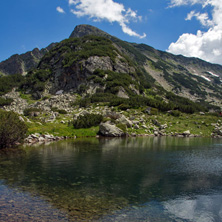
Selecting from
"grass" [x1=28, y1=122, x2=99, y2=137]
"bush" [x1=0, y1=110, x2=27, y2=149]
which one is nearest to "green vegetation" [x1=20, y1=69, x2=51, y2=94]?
"grass" [x1=28, y1=122, x2=99, y2=137]

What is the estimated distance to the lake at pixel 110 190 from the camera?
34.4 feet

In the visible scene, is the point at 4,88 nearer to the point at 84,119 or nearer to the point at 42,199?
the point at 84,119

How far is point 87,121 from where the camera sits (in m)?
53.8

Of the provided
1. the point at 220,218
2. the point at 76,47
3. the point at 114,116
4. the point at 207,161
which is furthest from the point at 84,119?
the point at 76,47

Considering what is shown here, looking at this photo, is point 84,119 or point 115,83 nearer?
point 84,119

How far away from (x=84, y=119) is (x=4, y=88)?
247ft

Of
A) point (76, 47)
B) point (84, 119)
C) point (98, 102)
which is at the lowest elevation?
point (84, 119)

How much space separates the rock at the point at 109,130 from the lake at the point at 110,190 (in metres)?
26.6

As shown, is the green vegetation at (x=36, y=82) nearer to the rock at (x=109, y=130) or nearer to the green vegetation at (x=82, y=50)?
the green vegetation at (x=82, y=50)

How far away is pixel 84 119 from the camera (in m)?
54.5

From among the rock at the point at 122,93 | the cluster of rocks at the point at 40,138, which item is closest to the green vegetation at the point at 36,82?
the rock at the point at 122,93

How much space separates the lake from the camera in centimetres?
1049

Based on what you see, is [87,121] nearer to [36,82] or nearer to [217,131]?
[217,131]

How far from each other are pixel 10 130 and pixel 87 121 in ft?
80.2
